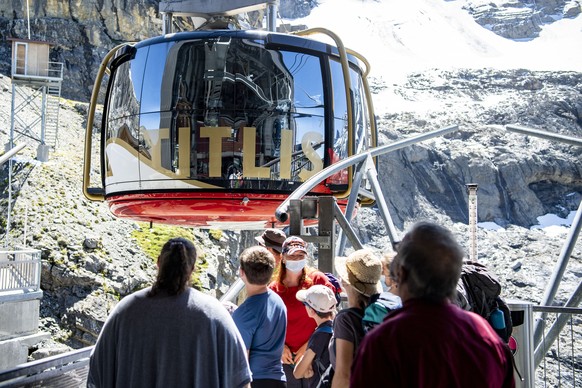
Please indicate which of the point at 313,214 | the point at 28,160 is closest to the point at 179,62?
the point at 313,214

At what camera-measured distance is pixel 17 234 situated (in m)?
33.9

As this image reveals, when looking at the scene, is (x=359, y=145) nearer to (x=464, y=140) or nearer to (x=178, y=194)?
(x=178, y=194)

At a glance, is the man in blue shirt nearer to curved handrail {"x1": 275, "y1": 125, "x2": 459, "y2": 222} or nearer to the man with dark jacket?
the man with dark jacket

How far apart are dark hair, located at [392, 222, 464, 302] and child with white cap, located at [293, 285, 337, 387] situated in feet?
5.24

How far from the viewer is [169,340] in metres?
3.08

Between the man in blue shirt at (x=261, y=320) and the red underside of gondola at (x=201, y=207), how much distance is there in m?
3.95

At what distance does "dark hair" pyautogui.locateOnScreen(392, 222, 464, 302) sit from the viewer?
89.0 inches

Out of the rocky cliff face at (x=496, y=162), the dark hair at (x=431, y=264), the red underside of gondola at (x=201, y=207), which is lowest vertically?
the dark hair at (x=431, y=264)

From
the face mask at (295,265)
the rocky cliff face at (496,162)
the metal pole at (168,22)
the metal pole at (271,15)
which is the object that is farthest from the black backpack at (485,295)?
the rocky cliff face at (496,162)

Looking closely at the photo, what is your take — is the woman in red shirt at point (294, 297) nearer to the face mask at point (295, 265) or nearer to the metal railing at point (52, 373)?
the face mask at point (295, 265)

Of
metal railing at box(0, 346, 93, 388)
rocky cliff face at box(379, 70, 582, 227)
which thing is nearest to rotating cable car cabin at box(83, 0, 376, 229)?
metal railing at box(0, 346, 93, 388)

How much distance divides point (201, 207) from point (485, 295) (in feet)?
15.9

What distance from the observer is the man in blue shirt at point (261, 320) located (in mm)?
3795

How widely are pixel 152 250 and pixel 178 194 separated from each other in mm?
31587
